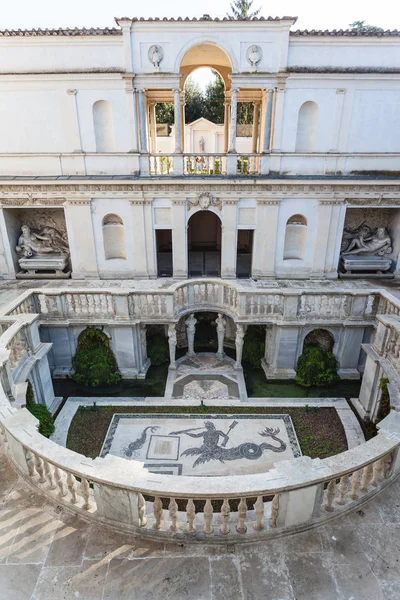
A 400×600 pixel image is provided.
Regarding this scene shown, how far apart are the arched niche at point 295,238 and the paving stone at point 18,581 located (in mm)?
15988

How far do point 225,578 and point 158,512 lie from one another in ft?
4.03

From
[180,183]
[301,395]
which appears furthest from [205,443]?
[180,183]

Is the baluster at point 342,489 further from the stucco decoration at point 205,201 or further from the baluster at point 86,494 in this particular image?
the stucco decoration at point 205,201

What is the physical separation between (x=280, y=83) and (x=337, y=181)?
479 centimetres

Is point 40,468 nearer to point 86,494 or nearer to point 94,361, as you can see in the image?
point 86,494

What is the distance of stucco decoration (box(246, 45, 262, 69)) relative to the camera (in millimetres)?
15719

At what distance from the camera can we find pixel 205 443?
11.2 meters

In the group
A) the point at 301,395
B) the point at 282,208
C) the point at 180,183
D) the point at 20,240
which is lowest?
the point at 301,395

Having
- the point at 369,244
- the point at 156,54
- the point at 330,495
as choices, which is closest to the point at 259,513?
the point at 330,495

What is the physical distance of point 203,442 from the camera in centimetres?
1120

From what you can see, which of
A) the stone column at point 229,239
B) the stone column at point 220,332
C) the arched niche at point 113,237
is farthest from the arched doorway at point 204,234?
the stone column at point 220,332

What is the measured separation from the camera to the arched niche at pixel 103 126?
1675cm

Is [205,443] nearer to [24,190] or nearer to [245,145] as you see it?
[24,190]

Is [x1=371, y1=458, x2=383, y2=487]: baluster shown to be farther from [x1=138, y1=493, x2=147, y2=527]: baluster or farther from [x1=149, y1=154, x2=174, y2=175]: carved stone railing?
[x1=149, y1=154, x2=174, y2=175]: carved stone railing
